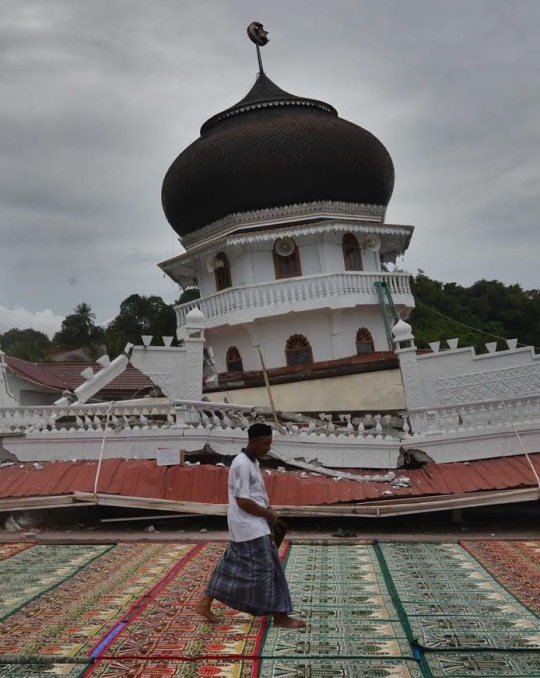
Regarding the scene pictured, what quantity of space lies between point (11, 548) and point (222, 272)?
11167 mm

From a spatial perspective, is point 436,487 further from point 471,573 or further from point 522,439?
point 471,573

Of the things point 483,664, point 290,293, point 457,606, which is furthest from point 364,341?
point 483,664

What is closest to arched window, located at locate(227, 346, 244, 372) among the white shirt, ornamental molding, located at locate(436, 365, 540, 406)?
ornamental molding, located at locate(436, 365, 540, 406)

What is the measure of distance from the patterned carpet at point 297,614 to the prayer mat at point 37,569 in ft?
0.07

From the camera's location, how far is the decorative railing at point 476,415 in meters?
9.23

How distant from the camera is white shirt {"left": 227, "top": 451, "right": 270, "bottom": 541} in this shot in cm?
371

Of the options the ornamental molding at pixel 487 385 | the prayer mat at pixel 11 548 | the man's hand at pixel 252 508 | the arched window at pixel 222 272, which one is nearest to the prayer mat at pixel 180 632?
the man's hand at pixel 252 508

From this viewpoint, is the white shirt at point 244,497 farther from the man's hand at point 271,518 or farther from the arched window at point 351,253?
the arched window at point 351,253

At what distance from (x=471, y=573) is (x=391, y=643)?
1.89 meters

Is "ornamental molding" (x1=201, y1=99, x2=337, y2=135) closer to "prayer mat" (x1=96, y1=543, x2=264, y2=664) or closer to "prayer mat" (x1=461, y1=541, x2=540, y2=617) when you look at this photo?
"prayer mat" (x1=461, y1=541, x2=540, y2=617)

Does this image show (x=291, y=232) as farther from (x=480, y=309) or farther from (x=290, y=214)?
(x=480, y=309)

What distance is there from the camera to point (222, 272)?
1681 cm

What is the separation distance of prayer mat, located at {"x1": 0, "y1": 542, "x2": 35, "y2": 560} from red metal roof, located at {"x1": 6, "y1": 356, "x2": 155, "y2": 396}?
22.7 ft

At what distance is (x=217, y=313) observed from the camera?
15.7m
